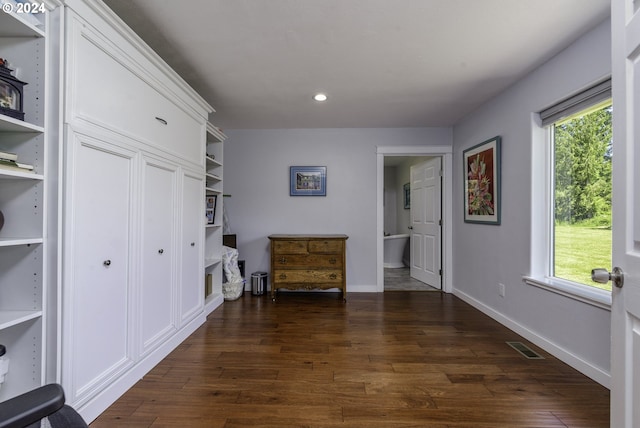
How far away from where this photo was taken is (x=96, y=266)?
5.04ft

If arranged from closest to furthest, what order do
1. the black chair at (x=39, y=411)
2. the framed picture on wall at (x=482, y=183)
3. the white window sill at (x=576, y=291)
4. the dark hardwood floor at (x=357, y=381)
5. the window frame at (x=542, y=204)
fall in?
1. the black chair at (x=39, y=411)
2. the dark hardwood floor at (x=357, y=381)
3. the white window sill at (x=576, y=291)
4. the window frame at (x=542, y=204)
5. the framed picture on wall at (x=482, y=183)

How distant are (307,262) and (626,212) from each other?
2971 millimetres

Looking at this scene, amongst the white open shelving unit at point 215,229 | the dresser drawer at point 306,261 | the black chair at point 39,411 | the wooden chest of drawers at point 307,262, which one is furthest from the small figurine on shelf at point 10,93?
the dresser drawer at point 306,261

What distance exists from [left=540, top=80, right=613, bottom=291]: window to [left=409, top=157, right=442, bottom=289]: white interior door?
1.70 meters

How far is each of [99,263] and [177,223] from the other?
83cm

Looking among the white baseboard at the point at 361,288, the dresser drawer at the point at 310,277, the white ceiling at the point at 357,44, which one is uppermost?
the white ceiling at the point at 357,44

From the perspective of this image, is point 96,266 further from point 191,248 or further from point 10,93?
point 191,248

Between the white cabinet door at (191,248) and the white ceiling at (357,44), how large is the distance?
3.21ft

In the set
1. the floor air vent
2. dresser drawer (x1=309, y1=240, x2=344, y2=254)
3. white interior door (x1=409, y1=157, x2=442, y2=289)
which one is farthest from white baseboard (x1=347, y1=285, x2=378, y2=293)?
the floor air vent

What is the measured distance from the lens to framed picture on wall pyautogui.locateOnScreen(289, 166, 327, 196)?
13.3 feet

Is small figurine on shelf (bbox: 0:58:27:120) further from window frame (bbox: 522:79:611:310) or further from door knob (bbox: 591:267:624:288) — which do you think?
window frame (bbox: 522:79:611:310)

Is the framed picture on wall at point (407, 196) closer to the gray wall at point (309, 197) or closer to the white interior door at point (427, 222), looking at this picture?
the white interior door at point (427, 222)

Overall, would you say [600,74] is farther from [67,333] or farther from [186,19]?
[67,333]

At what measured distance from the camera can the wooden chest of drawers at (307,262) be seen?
3578mm
